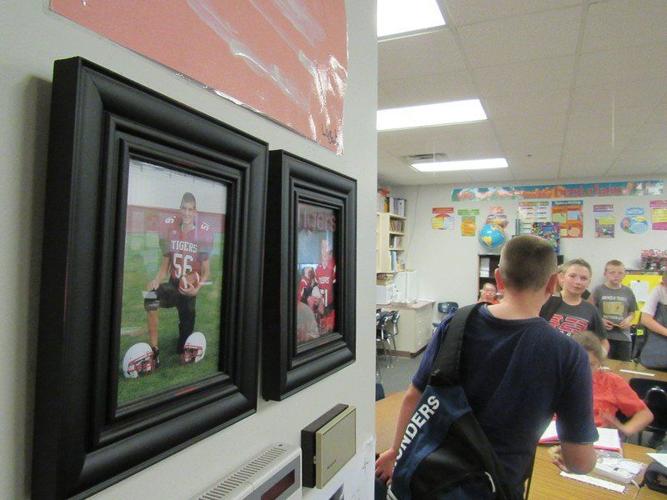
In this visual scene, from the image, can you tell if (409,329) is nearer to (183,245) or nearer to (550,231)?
(550,231)

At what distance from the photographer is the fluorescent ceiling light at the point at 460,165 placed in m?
5.57

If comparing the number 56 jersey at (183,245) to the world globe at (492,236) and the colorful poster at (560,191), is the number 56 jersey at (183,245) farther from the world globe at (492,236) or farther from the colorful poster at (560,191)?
the colorful poster at (560,191)

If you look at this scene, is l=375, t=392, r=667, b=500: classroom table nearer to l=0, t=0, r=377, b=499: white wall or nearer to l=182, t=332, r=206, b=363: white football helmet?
l=0, t=0, r=377, b=499: white wall

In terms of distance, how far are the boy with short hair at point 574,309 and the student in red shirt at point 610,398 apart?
1.77 feet

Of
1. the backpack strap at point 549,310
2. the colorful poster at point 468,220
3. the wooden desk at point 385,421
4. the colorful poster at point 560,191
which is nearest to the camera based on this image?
the wooden desk at point 385,421

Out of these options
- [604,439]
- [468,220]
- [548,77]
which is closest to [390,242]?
[468,220]

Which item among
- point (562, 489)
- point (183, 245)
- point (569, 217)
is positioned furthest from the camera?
point (569, 217)

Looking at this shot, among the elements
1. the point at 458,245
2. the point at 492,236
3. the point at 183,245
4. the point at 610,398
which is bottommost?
the point at 610,398

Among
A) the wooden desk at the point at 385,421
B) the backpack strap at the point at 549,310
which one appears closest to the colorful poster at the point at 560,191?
the backpack strap at the point at 549,310

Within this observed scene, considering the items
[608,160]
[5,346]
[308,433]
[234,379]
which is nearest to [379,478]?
[308,433]

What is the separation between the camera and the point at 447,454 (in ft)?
4.14

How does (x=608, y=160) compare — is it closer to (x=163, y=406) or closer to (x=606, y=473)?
(x=606, y=473)

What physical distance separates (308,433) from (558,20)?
2444 mm

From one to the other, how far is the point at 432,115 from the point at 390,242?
345 cm
